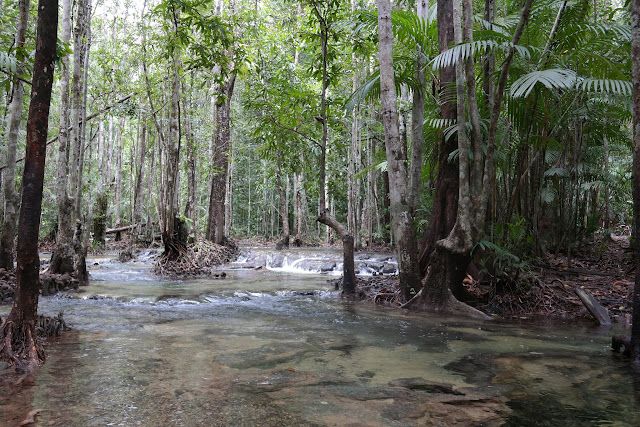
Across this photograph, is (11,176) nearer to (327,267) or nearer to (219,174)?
(327,267)

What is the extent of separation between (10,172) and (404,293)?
6.75m

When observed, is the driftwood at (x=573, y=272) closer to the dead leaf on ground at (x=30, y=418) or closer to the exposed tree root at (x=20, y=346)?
the exposed tree root at (x=20, y=346)

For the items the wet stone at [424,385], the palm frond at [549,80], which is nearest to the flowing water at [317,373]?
the wet stone at [424,385]

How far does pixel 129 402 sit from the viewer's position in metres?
2.80

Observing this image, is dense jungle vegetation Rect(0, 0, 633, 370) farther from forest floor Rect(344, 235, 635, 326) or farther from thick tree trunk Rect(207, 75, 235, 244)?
thick tree trunk Rect(207, 75, 235, 244)

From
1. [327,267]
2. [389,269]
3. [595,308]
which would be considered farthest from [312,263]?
[595,308]

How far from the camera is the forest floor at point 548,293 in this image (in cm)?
636

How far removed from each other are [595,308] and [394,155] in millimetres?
3385

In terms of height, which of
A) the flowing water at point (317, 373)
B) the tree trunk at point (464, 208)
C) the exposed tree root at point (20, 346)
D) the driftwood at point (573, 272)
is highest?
the tree trunk at point (464, 208)

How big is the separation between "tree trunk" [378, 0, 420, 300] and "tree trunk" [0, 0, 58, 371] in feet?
13.8

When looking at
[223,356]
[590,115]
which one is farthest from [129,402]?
[590,115]

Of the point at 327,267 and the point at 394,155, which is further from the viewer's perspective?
the point at 327,267

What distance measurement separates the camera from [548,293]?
6.70 meters

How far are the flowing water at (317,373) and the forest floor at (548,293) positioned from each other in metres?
0.80
